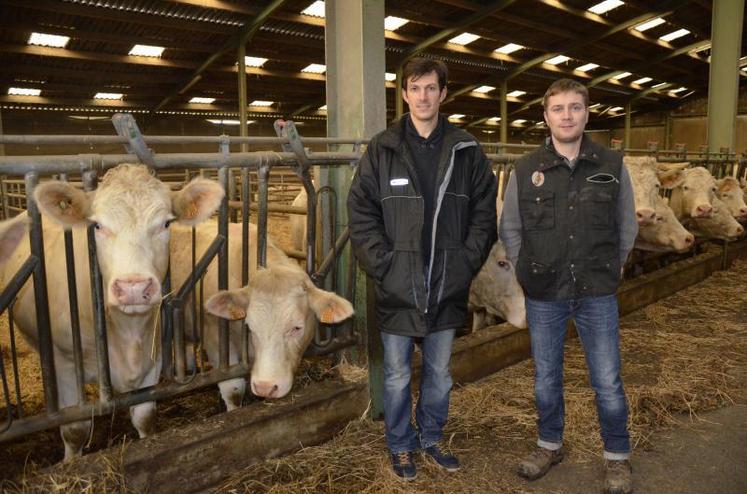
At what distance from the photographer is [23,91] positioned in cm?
1470

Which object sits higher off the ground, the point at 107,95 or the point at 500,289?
the point at 107,95

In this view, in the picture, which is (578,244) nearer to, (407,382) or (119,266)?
(407,382)

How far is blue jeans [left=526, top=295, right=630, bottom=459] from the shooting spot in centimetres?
277

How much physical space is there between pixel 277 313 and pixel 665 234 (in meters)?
4.62

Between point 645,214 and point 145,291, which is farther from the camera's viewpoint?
point 645,214

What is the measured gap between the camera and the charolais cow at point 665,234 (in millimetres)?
5879

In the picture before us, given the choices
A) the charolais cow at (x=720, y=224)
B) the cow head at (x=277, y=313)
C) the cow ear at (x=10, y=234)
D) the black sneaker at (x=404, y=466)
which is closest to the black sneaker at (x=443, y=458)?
the black sneaker at (x=404, y=466)

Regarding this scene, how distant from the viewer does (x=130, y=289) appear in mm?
2348

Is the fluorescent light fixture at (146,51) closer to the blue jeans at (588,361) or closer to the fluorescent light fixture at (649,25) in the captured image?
the blue jeans at (588,361)

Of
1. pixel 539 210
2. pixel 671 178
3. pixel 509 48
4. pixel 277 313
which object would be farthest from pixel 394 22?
pixel 277 313

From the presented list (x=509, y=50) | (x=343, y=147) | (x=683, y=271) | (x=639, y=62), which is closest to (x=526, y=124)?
(x=639, y=62)

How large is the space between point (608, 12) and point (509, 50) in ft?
9.87

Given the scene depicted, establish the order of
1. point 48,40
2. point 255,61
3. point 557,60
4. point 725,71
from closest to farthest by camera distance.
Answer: point 725,71 → point 48,40 → point 255,61 → point 557,60

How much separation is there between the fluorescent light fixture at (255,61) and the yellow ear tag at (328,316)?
13.0 meters
